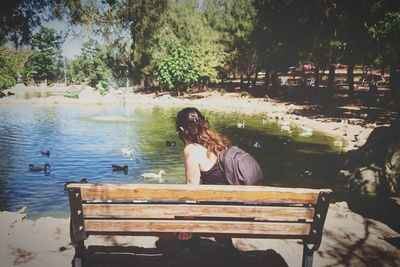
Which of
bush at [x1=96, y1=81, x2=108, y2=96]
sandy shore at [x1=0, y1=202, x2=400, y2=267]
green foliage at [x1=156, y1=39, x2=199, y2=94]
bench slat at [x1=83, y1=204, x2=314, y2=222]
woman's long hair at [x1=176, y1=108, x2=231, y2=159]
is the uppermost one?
green foliage at [x1=156, y1=39, x2=199, y2=94]

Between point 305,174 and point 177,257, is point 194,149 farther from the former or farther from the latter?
point 305,174

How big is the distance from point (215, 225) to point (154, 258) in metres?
1.45

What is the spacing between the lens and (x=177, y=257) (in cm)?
504

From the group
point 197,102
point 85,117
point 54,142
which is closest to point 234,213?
point 54,142

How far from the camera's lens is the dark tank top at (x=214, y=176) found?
4492 mm

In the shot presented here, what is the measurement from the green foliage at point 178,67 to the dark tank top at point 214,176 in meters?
47.0

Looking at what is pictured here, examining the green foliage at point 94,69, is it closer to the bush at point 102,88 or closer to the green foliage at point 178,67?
the bush at point 102,88

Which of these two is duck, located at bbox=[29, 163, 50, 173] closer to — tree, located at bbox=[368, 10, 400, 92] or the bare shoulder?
the bare shoulder

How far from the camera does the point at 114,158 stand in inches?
684

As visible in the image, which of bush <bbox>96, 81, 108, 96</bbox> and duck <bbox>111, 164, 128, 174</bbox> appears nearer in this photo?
duck <bbox>111, 164, 128, 174</bbox>

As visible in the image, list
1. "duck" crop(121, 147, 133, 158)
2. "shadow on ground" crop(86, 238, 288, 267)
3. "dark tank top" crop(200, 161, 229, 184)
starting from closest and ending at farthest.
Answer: "dark tank top" crop(200, 161, 229, 184), "shadow on ground" crop(86, 238, 288, 267), "duck" crop(121, 147, 133, 158)

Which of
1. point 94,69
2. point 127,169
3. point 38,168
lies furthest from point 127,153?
point 94,69

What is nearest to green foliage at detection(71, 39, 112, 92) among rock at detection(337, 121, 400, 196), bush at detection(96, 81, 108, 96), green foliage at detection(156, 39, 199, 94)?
bush at detection(96, 81, 108, 96)

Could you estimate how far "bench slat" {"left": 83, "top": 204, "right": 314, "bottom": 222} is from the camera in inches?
157
